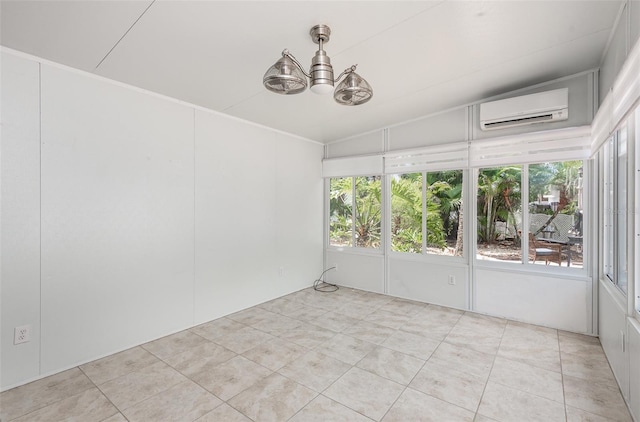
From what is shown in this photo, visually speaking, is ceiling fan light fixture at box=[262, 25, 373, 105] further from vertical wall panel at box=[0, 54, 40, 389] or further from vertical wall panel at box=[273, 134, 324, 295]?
vertical wall panel at box=[273, 134, 324, 295]

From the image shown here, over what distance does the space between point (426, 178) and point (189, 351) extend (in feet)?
11.5

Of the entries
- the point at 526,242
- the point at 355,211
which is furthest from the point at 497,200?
the point at 355,211

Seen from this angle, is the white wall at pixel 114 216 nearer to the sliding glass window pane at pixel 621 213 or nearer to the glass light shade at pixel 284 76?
the glass light shade at pixel 284 76

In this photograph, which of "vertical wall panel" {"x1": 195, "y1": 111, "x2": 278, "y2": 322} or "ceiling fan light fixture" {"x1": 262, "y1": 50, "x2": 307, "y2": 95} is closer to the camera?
"ceiling fan light fixture" {"x1": 262, "y1": 50, "x2": 307, "y2": 95}

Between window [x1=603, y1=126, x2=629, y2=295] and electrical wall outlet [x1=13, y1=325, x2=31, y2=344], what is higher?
window [x1=603, y1=126, x2=629, y2=295]

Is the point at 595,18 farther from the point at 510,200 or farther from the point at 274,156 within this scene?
the point at 274,156

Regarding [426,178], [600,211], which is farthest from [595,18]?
[426,178]

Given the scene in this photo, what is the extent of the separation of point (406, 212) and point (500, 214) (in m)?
1.20

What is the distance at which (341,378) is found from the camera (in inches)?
90.5

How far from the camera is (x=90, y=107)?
100 inches

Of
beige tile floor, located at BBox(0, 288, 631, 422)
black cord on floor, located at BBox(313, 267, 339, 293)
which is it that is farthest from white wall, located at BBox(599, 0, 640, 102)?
black cord on floor, located at BBox(313, 267, 339, 293)

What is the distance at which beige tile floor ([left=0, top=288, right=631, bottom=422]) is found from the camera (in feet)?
6.31

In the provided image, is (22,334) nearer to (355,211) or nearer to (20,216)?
(20,216)

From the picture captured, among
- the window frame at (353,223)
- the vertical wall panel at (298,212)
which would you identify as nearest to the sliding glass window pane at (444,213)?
the window frame at (353,223)
